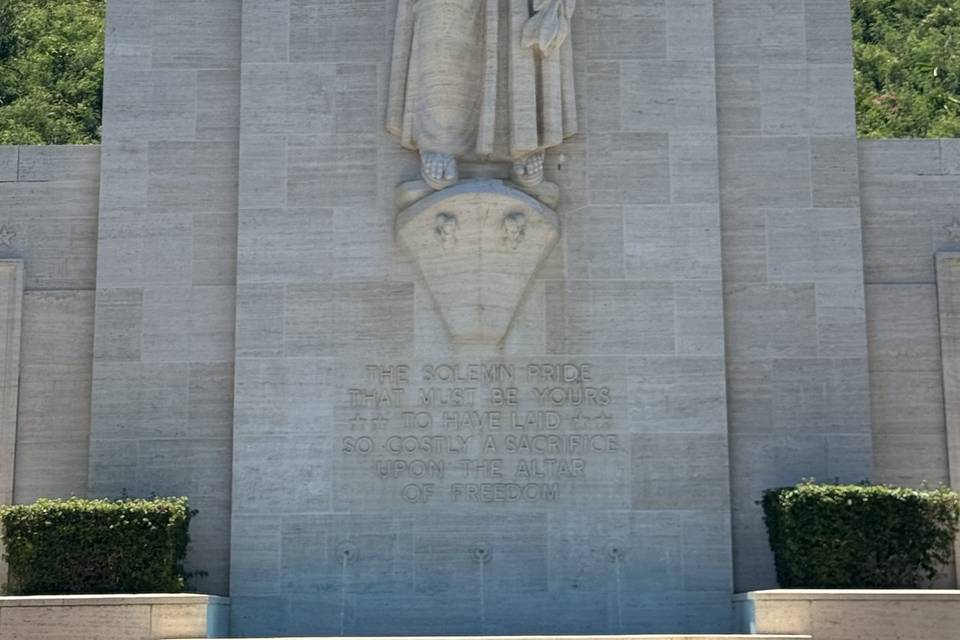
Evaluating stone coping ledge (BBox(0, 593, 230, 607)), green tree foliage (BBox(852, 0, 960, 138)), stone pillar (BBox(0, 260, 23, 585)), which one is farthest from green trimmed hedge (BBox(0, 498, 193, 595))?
green tree foliage (BBox(852, 0, 960, 138))

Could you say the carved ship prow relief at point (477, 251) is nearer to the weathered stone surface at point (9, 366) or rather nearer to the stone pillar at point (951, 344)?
the weathered stone surface at point (9, 366)

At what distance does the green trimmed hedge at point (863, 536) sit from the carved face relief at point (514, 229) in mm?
4561

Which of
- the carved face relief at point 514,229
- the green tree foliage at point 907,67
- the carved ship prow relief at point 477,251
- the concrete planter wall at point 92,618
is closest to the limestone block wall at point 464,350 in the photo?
the carved ship prow relief at point 477,251

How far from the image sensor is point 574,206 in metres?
19.3

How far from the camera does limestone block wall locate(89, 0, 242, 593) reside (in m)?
18.9

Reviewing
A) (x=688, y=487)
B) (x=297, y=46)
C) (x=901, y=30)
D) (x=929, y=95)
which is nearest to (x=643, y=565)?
(x=688, y=487)

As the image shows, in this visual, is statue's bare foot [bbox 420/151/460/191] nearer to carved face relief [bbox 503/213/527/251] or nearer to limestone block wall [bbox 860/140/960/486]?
carved face relief [bbox 503/213/527/251]

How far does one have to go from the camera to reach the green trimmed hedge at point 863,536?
17031 millimetres

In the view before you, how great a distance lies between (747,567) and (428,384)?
177 inches

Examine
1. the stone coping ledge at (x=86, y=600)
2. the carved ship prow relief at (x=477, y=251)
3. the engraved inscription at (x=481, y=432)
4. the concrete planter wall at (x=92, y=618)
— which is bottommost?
the concrete planter wall at (x=92, y=618)

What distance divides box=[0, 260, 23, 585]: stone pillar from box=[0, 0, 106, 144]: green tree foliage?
14.8 metres

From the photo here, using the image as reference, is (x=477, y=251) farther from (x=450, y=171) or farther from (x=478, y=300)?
(x=450, y=171)

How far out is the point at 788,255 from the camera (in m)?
19.5

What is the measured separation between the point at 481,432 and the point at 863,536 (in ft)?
15.4
